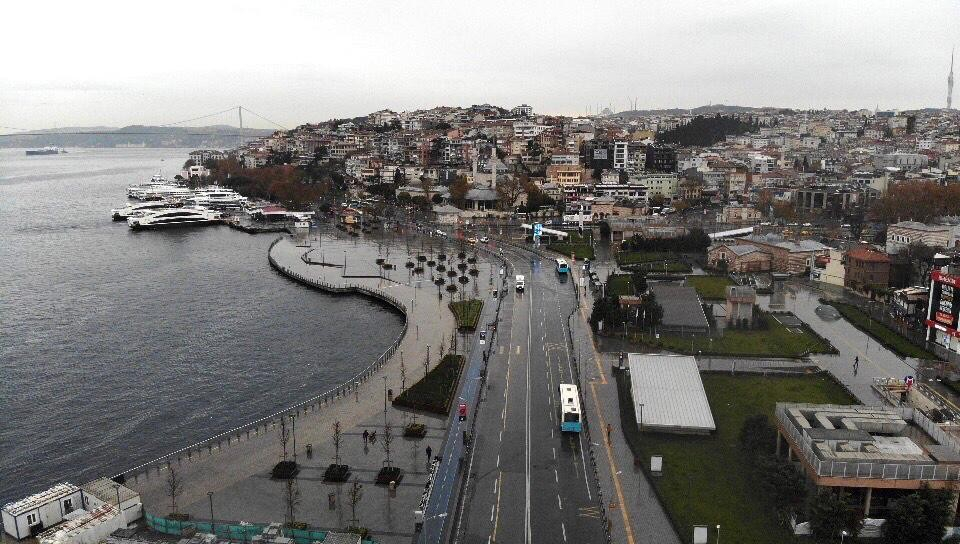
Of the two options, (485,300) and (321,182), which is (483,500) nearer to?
(485,300)

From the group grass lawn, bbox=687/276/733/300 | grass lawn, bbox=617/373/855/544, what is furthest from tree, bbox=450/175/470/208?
grass lawn, bbox=617/373/855/544

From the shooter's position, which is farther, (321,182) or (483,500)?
(321,182)

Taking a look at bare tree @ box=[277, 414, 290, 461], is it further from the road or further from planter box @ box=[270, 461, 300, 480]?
the road

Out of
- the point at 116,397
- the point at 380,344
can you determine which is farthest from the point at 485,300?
the point at 116,397

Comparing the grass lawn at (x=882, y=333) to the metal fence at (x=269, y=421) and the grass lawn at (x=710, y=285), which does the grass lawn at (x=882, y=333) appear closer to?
the grass lawn at (x=710, y=285)

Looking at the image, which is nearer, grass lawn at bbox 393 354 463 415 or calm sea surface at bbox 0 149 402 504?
calm sea surface at bbox 0 149 402 504

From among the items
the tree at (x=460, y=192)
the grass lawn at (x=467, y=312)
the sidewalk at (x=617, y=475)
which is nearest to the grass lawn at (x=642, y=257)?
the grass lawn at (x=467, y=312)

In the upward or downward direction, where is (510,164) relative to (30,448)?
upward
